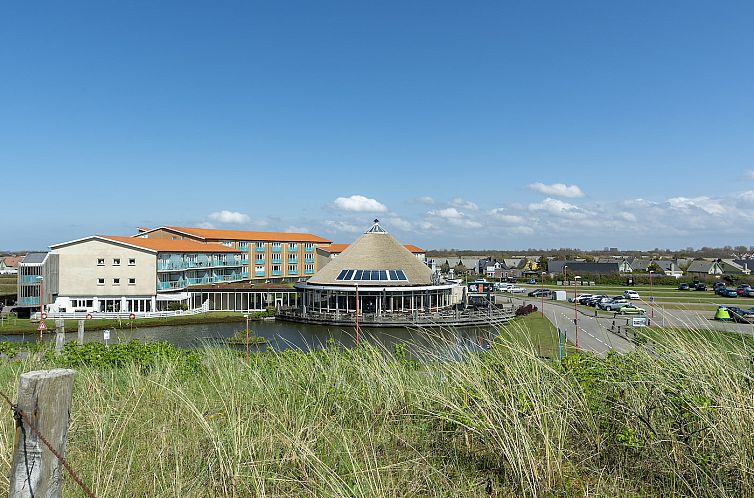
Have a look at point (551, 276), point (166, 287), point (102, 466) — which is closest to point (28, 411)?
point (102, 466)

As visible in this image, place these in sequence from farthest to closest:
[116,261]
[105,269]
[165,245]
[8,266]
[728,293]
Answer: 1. [8,266]
2. [728,293]
3. [165,245]
4. [116,261]
5. [105,269]

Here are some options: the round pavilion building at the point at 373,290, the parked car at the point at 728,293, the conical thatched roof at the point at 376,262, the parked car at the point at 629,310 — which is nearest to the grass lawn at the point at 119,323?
the round pavilion building at the point at 373,290

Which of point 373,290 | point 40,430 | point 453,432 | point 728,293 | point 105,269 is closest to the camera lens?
point 40,430

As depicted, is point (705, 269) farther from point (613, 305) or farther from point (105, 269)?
point (105, 269)

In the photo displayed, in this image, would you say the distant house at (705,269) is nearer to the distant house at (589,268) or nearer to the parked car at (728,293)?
the distant house at (589,268)

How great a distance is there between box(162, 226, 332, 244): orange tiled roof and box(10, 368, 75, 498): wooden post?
160 feet

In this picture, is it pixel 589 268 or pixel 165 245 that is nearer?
pixel 165 245

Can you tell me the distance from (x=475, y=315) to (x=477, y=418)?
27544 millimetres

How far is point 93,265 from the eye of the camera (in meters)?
34.8

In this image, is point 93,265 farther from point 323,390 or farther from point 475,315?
point 323,390

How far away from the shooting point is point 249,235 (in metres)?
53.6

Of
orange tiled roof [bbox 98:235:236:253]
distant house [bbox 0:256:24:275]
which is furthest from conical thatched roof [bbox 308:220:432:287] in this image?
distant house [bbox 0:256:24:275]

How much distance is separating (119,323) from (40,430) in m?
27.2

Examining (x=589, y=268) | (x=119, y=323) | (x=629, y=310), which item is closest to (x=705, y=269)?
(x=589, y=268)
